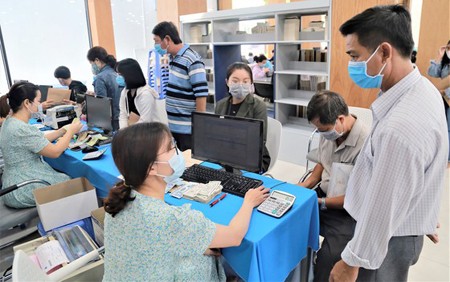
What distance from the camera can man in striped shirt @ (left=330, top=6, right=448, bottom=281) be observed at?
94 centimetres

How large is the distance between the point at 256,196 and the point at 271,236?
0.75ft

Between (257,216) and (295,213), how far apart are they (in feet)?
0.61

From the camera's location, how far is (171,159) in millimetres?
1272

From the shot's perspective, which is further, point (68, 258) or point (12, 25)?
point (12, 25)

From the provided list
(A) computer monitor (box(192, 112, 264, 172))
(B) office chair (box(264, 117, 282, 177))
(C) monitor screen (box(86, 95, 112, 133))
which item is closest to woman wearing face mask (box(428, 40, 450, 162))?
(B) office chair (box(264, 117, 282, 177))

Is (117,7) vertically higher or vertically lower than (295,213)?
higher

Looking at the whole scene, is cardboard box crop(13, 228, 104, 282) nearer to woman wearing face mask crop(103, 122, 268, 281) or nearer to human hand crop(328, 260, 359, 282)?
woman wearing face mask crop(103, 122, 268, 281)

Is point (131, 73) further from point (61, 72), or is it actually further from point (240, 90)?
point (61, 72)

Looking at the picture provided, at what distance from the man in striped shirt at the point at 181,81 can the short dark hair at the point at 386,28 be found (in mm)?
1856

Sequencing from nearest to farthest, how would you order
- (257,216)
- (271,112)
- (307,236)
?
1. (257,216)
2. (307,236)
3. (271,112)

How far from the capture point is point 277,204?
1485 mm

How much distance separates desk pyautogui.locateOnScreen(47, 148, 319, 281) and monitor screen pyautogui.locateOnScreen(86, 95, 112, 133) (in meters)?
1.66

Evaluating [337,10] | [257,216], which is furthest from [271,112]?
[257,216]

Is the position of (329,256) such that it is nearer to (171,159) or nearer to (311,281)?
(311,281)
